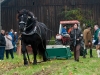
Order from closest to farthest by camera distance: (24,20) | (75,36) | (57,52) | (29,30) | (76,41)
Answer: (24,20)
(29,30)
(76,41)
(75,36)
(57,52)

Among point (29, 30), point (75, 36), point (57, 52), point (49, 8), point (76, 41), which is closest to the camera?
point (29, 30)

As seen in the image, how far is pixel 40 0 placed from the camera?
41781 mm

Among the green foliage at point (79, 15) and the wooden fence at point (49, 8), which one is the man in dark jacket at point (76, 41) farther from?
the wooden fence at point (49, 8)

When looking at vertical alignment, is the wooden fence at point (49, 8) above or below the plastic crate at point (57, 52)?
above

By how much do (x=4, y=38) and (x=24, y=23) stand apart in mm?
6813

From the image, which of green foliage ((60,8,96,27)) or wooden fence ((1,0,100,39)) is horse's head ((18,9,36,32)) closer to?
green foliage ((60,8,96,27))

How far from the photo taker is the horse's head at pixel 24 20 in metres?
15.1

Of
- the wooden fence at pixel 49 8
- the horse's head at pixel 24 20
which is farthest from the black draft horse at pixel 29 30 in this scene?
the wooden fence at pixel 49 8

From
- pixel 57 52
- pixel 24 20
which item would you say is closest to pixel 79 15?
pixel 57 52

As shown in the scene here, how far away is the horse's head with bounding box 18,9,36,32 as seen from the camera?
15148mm

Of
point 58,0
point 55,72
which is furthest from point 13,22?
point 55,72

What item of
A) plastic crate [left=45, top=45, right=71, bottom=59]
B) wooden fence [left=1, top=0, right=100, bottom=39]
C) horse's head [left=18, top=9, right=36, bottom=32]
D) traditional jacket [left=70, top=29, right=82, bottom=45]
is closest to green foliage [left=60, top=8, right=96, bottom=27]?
wooden fence [left=1, top=0, right=100, bottom=39]

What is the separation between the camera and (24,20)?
1540 cm

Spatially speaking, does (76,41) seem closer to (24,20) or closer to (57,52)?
(57,52)
